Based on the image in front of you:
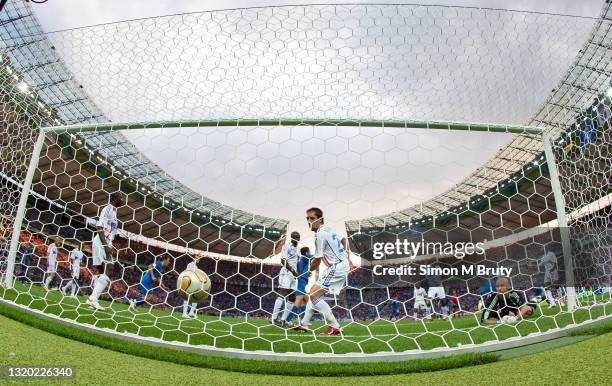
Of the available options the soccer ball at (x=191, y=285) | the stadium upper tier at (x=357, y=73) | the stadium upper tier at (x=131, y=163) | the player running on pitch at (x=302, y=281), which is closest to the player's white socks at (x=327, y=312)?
the player running on pitch at (x=302, y=281)

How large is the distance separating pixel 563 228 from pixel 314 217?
246 centimetres

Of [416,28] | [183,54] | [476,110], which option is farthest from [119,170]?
[476,110]

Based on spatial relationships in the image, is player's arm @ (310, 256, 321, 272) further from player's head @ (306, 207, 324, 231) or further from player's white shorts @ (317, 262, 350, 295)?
player's head @ (306, 207, 324, 231)

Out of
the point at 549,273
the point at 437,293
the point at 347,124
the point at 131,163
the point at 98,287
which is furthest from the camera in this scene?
the point at 437,293

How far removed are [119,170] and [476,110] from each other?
208 inches

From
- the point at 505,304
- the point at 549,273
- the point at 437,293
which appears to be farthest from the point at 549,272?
the point at 437,293

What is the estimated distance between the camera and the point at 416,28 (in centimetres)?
530

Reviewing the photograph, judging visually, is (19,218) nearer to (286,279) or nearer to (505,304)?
(286,279)

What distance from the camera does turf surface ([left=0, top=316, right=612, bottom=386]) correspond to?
1951 mm

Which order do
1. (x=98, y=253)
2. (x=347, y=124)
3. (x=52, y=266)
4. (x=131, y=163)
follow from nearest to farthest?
(x=347, y=124)
(x=98, y=253)
(x=131, y=163)
(x=52, y=266)

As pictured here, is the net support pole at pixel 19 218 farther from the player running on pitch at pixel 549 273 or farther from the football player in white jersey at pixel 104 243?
the player running on pitch at pixel 549 273

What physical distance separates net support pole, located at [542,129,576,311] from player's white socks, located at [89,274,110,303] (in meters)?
5.00

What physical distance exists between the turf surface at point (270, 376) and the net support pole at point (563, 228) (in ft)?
4.37

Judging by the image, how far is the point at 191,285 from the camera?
5070 millimetres
